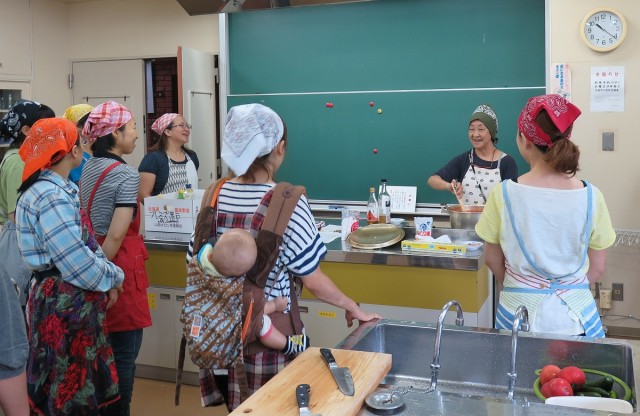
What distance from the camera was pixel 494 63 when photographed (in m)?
5.16

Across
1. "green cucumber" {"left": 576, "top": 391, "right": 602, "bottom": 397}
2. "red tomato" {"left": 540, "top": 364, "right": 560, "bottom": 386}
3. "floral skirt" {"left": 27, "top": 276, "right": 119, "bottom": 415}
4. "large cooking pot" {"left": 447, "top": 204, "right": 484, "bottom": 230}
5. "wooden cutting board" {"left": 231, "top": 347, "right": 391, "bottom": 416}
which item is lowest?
"floral skirt" {"left": 27, "top": 276, "right": 119, "bottom": 415}

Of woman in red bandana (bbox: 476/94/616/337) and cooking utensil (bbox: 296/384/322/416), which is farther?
woman in red bandana (bbox: 476/94/616/337)

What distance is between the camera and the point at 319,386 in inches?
56.4

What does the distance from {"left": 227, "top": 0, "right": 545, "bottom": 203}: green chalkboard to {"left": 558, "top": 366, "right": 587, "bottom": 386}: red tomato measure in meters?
3.72

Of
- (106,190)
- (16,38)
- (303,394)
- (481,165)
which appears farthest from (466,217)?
(16,38)

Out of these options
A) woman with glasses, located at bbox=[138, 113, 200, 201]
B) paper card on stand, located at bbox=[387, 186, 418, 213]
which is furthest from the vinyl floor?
paper card on stand, located at bbox=[387, 186, 418, 213]

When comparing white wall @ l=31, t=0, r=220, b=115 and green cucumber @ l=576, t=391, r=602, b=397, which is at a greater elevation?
white wall @ l=31, t=0, r=220, b=115

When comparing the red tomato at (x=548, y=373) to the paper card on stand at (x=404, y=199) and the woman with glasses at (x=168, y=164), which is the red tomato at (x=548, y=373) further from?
the paper card on stand at (x=404, y=199)

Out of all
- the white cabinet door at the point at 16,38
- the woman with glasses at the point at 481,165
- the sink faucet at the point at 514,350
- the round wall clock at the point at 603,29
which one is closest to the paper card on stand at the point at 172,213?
the woman with glasses at the point at 481,165

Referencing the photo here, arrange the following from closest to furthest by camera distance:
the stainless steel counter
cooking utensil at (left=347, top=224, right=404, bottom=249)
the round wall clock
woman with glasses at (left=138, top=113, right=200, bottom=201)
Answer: the stainless steel counter
cooking utensil at (left=347, top=224, right=404, bottom=249)
woman with glasses at (left=138, top=113, right=200, bottom=201)
the round wall clock

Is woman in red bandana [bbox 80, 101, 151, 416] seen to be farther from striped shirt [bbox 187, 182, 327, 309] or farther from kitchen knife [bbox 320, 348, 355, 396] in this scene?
kitchen knife [bbox 320, 348, 355, 396]

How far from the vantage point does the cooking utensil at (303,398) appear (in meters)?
1.30

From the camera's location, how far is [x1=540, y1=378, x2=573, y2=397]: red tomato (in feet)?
4.84

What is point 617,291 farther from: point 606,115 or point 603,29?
point 603,29
